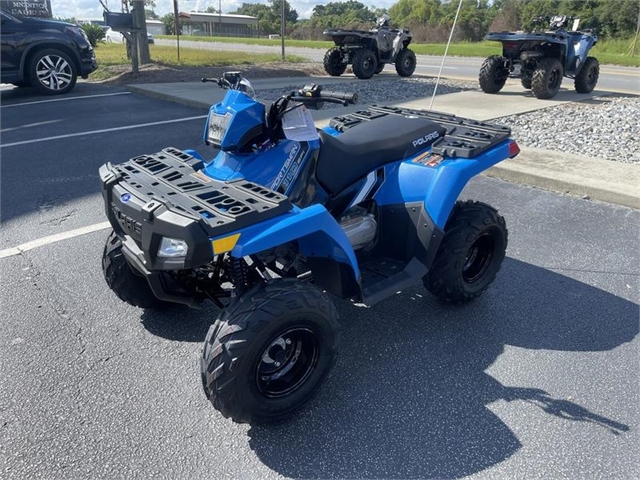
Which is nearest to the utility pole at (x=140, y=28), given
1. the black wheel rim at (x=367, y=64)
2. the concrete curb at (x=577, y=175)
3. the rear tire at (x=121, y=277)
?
the black wheel rim at (x=367, y=64)

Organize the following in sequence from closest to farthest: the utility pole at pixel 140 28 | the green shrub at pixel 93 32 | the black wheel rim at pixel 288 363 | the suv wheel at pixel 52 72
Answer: the black wheel rim at pixel 288 363, the suv wheel at pixel 52 72, the utility pole at pixel 140 28, the green shrub at pixel 93 32

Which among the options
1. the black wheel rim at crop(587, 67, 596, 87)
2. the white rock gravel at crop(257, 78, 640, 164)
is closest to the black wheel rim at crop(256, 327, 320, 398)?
the white rock gravel at crop(257, 78, 640, 164)

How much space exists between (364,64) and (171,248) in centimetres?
1330

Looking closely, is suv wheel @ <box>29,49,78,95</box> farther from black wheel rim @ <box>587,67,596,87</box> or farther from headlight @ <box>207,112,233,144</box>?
black wheel rim @ <box>587,67,596,87</box>

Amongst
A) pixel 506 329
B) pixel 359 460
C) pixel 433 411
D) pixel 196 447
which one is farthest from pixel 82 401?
pixel 506 329

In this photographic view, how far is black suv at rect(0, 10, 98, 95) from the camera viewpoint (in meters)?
10.3

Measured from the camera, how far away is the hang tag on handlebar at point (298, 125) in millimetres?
2646

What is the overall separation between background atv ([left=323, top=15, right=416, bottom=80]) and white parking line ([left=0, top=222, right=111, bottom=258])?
36.7 feet

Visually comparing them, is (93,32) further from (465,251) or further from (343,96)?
(465,251)

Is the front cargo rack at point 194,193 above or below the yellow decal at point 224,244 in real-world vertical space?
above

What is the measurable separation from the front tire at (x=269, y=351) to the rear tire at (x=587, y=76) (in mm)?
11866

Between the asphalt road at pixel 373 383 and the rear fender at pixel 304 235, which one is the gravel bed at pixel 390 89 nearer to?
the asphalt road at pixel 373 383

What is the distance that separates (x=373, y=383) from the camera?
2.76 m

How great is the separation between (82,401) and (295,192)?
4.86 feet
